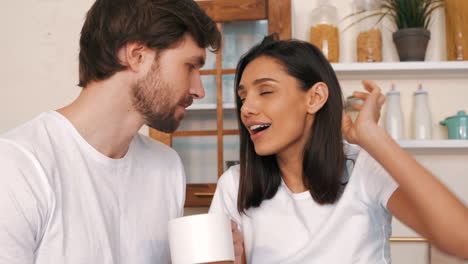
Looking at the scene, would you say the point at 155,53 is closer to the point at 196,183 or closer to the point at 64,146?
the point at 64,146

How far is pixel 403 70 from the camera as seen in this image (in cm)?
190

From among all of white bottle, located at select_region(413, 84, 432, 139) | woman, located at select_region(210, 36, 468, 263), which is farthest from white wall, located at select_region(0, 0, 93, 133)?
white bottle, located at select_region(413, 84, 432, 139)

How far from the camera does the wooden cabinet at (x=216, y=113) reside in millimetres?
2037

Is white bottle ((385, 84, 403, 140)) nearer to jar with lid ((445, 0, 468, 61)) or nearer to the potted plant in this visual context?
the potted plant

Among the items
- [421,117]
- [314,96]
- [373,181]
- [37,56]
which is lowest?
[373,181]

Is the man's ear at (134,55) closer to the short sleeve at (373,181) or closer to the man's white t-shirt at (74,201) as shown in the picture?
the man's white t-shirt at (74,201)

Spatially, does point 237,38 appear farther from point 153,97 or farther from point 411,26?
point 153,97

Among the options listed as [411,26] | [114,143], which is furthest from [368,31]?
[114,143]

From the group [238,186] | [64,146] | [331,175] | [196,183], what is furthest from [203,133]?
[64,146]

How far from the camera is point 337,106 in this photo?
133 cm

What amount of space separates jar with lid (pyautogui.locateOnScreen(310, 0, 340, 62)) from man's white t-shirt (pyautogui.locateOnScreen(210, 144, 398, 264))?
0.76 metres

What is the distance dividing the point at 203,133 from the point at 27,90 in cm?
89

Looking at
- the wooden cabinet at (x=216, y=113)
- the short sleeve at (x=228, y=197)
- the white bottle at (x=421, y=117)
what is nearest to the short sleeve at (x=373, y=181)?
the short sleeve at (x=228, y=197)

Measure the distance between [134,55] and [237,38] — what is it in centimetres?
104
